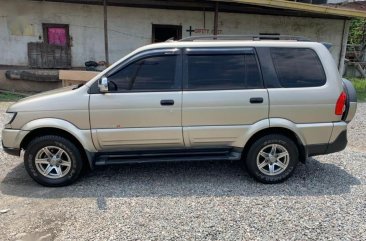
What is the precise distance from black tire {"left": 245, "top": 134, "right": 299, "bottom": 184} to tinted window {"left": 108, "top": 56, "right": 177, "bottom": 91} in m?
1.38

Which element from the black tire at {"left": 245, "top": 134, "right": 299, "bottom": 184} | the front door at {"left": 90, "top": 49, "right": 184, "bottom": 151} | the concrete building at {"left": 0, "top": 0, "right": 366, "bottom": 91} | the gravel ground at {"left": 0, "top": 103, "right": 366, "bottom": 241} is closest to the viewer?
the gravel ground at {"left": 0, "top": 103, "right": 366, "bottom": 241}

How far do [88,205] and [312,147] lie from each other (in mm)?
2957

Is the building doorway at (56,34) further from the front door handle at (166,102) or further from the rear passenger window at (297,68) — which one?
the rear passenger window at (297,68)

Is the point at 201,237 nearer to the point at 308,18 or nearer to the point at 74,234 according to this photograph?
the point at 74,234

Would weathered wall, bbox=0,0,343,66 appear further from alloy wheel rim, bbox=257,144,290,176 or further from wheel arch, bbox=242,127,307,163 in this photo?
alloy wheel rim, bbox=257,144,290,176

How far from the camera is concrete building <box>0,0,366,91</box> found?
36.6 ft

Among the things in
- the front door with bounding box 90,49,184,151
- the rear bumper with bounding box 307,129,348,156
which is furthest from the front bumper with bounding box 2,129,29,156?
the rear bumper with bounding box 307,129,348,156

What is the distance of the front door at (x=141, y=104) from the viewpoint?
13.4 feet

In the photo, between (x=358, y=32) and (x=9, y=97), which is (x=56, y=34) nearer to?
(x=9, y=97)

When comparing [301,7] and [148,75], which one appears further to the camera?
[301,7]

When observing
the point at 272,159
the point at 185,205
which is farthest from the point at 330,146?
the point at 185,205

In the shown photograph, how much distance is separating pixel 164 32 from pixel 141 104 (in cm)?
878

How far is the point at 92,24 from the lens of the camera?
1150 centimetres

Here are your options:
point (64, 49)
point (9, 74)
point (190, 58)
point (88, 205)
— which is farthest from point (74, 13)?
point (88, 205)
